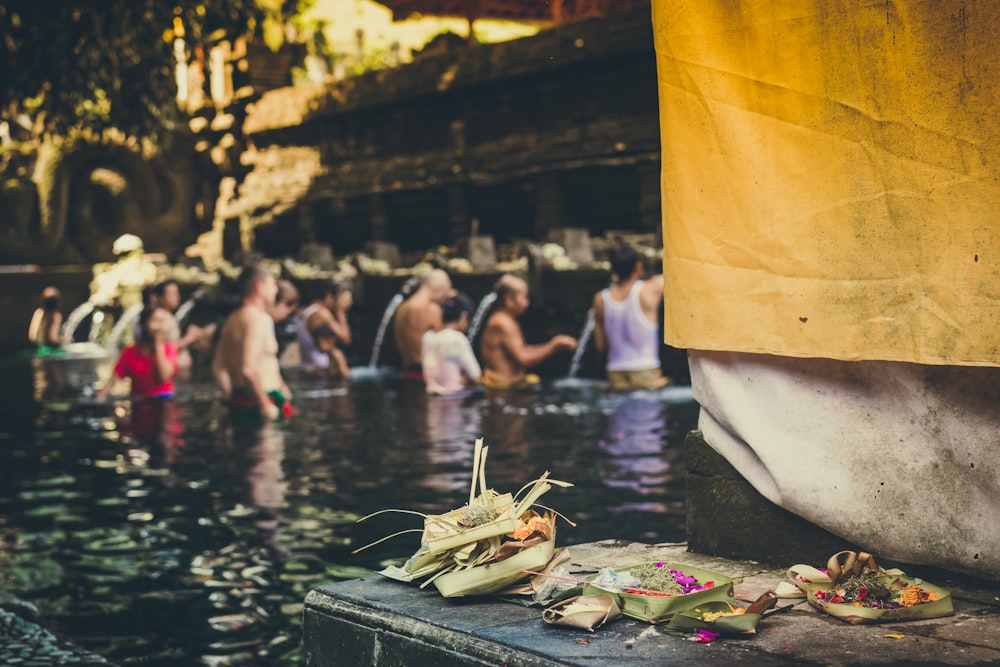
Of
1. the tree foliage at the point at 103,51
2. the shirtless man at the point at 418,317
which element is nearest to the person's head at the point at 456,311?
the shirtless man at the point at 418,317

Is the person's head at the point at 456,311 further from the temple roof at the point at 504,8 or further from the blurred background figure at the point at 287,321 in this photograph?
the temple roof at the point at 504,8

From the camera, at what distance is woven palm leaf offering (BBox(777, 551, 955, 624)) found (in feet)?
10.4

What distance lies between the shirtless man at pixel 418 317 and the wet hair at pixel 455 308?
1.22m

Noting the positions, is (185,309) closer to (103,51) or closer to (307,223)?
(307,223)

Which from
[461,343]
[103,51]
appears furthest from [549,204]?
[103,51]

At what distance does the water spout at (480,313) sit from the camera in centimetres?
1773

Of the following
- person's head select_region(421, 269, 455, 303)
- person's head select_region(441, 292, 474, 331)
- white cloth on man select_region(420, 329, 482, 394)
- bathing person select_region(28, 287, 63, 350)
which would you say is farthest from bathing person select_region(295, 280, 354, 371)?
bathing person select_region(28, 287, 63, 350)

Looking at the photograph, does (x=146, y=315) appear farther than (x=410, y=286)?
No

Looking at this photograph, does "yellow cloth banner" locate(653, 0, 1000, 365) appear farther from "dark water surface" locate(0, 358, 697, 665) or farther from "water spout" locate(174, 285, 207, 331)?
"water spout" locate(174, 285, 207, 331)

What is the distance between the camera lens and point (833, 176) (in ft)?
11.2

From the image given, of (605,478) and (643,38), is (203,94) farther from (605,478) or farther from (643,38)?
(605,478)

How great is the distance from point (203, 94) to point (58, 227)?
495 cm

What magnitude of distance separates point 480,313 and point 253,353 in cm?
695

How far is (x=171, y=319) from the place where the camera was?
587 inches
